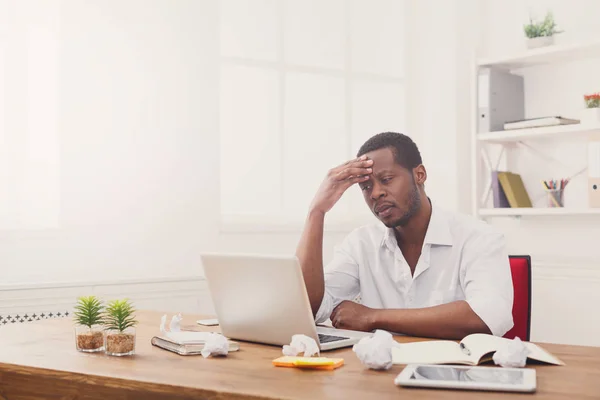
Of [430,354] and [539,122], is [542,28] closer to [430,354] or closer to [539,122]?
[539,122]

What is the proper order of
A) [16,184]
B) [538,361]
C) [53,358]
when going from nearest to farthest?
[538,361]
[53,358]
[16,184]

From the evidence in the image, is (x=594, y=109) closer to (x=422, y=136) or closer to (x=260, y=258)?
(x=422, y=136)

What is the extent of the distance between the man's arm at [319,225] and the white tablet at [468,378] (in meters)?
0.74

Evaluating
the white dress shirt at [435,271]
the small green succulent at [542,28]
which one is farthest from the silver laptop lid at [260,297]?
the small green succulent at [542,28]

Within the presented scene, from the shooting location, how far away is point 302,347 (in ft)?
5.25

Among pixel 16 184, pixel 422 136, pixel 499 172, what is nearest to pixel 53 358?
pixel 16 184

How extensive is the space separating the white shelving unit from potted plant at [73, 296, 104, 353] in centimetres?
235

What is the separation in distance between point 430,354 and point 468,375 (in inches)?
7.5

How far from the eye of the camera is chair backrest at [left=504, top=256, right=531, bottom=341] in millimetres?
2164

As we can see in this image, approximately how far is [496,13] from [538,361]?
284 cm

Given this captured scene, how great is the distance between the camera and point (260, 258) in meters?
1.69

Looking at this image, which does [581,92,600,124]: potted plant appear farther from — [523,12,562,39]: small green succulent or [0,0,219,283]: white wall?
[0,0,219,283]: white wall

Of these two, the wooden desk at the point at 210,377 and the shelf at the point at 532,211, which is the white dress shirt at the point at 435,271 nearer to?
the wooden desk at the point at 210,377

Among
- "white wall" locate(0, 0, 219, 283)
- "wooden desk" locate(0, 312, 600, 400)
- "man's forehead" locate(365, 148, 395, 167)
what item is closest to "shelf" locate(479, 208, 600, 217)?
"white wall" locate(0, 0, 219, 283)
